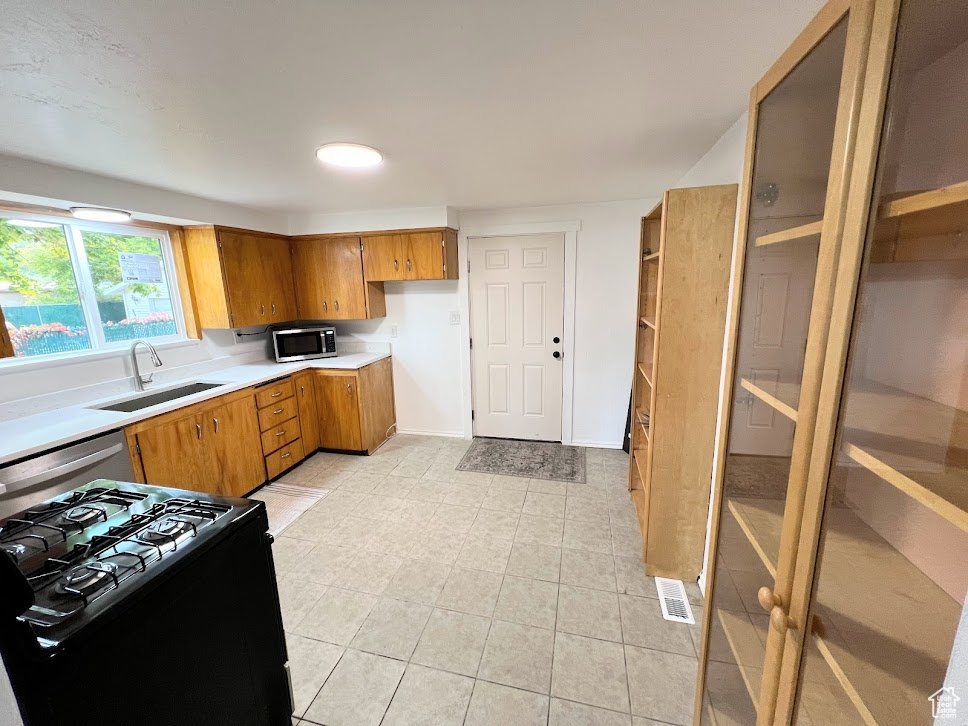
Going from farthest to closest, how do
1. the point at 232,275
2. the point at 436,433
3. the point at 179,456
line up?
the point at 436,433
the point at 232,275
the point at 179,456

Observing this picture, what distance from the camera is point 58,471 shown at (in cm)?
184

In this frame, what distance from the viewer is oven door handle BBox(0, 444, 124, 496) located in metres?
1.70

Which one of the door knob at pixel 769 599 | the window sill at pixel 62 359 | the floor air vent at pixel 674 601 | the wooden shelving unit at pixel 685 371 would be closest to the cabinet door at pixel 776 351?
the door knob at pixel 769 599

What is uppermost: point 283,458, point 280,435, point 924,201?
point 924,201

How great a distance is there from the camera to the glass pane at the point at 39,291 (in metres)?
2.20

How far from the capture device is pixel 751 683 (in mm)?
941

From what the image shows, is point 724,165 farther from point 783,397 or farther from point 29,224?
point 29,224

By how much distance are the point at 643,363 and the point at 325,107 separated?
8.08ft

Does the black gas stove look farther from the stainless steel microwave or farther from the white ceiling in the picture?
the stainless steel microwave

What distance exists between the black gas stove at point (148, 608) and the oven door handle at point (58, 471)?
0.97 meters

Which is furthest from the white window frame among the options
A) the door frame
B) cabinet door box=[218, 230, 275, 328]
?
the door frame

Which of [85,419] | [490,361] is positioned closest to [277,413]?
[85,419]

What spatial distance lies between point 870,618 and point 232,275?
13.2ft

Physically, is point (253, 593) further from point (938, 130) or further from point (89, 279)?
point (89, 279)
